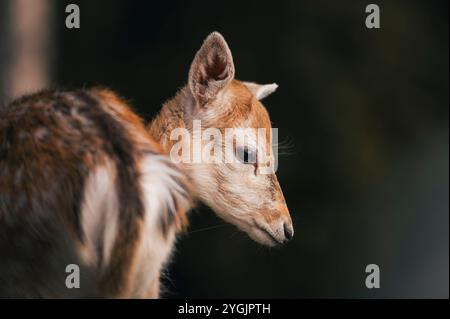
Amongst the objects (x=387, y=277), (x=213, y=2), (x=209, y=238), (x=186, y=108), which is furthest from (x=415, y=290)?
(x=186, y=108)

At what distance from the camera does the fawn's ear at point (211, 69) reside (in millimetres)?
3535

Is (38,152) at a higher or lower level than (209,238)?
higher

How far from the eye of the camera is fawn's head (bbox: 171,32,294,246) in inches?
144

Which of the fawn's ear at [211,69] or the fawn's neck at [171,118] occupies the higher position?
→ the fawn's ear at [211,69]

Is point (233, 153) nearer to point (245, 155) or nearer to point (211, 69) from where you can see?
point (245, 155)

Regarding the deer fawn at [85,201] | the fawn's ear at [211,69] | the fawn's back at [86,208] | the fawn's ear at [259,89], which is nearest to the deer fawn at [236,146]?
the fawn's ear at [211,69]

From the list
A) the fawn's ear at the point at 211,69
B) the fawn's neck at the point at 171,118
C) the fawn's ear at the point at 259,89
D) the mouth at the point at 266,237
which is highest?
the fawn's ear at the point at 211,69

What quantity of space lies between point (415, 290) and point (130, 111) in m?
6.84

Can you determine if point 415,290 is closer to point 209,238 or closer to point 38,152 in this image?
point 209,238

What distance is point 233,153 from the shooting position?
12.0ft

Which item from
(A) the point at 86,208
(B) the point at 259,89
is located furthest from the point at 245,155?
(A) the point at 86,208

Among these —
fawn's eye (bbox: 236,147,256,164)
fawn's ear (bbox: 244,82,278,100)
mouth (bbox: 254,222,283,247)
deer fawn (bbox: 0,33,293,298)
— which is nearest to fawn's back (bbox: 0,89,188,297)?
deer fawn (bbox: 0,33,293,298)

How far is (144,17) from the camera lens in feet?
31.1

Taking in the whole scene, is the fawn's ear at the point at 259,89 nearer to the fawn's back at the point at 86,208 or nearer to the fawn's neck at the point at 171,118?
the fawn's neck at the point at 171,118
